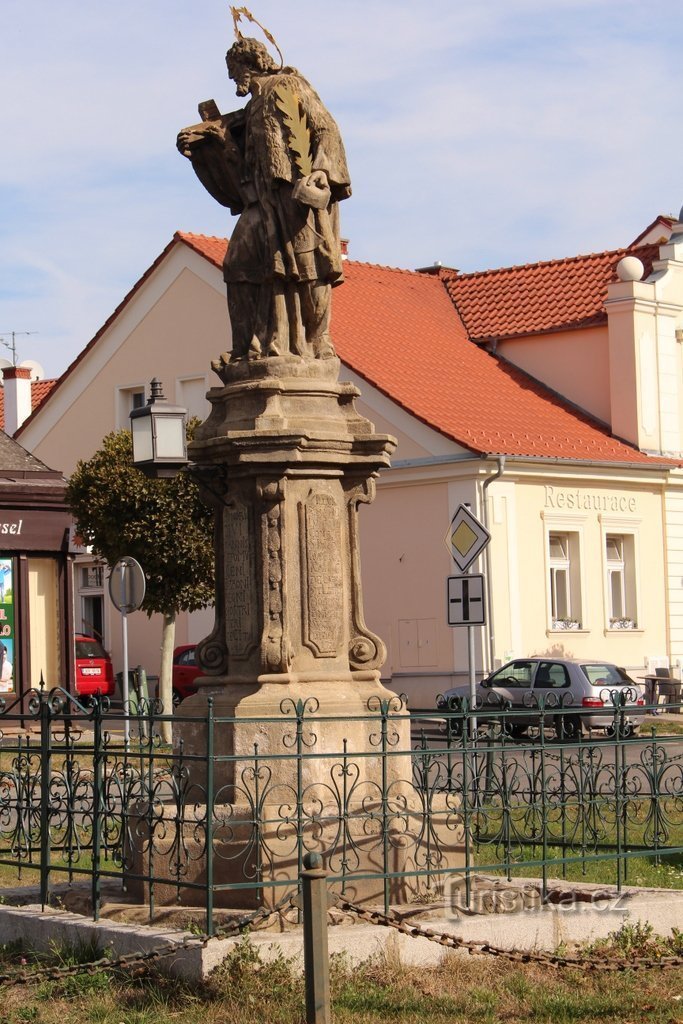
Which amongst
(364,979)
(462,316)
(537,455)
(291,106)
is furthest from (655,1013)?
(462,316)

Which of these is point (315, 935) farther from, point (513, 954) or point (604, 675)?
point (604, 675)

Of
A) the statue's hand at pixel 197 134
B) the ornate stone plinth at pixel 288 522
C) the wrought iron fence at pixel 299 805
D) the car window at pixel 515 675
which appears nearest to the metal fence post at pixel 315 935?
the wrought iron fence at pixel 299 805

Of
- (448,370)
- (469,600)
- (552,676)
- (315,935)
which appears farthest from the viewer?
(448,370)

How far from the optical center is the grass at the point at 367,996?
7.47 meters

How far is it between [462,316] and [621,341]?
16.1 ft

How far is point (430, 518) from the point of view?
100 ft

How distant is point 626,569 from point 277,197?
78.2 ft

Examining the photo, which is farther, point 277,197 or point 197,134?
point 197,134

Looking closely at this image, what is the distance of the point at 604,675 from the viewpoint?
25.9 m

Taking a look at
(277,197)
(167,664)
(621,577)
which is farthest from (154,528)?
(277,197)

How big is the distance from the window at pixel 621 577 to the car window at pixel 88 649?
9789 millimetres

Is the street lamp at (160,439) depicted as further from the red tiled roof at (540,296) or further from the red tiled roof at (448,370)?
the red tiled roof at (540,296)

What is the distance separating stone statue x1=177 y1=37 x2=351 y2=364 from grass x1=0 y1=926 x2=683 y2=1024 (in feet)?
12.4

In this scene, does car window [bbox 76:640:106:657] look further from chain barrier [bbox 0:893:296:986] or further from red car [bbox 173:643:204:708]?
chain barrier [bbox 0:893:296:986]
